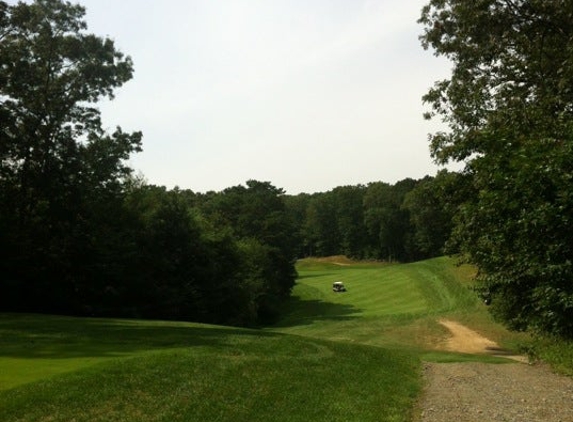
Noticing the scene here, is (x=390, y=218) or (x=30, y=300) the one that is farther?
(x=390, y=218)

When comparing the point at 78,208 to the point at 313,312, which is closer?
the point at 78,208

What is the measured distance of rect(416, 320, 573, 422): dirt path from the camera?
46.8 ft

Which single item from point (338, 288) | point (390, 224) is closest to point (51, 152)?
point (338, 288)

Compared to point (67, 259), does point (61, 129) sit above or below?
above

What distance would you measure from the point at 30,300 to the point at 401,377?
97.0 feet

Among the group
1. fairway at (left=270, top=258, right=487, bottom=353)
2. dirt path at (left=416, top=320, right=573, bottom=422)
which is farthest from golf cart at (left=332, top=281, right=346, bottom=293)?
dirt path at (left=416, top=320, right=573, bottom=422)

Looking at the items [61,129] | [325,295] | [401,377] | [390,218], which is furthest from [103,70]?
[390,218]

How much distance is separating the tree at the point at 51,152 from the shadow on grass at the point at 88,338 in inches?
441

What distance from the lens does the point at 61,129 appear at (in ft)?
130

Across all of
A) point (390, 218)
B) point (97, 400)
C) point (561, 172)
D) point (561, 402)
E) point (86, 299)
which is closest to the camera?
point (97, 400)

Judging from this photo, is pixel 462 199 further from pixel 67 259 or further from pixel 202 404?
pixel 67 259

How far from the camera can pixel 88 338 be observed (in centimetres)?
2117

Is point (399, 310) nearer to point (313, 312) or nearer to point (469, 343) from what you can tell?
point (313, 312)

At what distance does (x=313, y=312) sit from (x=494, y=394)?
4970 centimetres
